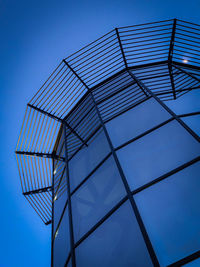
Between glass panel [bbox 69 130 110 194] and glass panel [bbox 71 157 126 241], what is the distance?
42 centimetres

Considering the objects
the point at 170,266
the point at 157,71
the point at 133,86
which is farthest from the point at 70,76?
the point at 170,266

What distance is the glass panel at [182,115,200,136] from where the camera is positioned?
4250mm

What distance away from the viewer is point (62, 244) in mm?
4922

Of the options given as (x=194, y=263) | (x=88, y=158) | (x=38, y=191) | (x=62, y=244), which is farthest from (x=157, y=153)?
(x=38, y=191)

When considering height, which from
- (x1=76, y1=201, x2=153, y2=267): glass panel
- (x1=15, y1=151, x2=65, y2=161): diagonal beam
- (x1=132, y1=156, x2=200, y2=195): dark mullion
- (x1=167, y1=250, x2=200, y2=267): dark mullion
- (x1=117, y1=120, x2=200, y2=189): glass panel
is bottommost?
(x1=167, y1=250, x2=200, y2=267): dark mullion

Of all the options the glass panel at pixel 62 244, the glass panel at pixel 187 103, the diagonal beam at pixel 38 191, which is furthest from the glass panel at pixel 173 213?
the diagonal beam at pixel 38 191

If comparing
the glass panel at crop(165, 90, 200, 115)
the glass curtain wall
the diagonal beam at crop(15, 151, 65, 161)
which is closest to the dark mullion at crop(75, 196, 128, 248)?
the glass curtain wall

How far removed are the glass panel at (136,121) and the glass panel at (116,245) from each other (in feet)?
6.78

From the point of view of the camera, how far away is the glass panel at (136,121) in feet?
16.7

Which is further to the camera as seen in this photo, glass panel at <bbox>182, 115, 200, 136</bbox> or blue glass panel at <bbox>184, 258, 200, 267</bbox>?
glass panel at <bbox>182, 115, 200, 136</bbox>

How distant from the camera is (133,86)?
310 inches

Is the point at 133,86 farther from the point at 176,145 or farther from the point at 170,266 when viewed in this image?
the point at 170,266

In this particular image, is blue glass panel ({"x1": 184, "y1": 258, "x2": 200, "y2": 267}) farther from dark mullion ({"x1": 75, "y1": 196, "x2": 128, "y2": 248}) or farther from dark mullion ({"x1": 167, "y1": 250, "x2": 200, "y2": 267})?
dark mullion ({"x1": 75, "y1": 196, "x2": 128, "y2": 248})

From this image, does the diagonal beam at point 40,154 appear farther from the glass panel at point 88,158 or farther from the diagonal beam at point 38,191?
the glass panel at point 88,158
